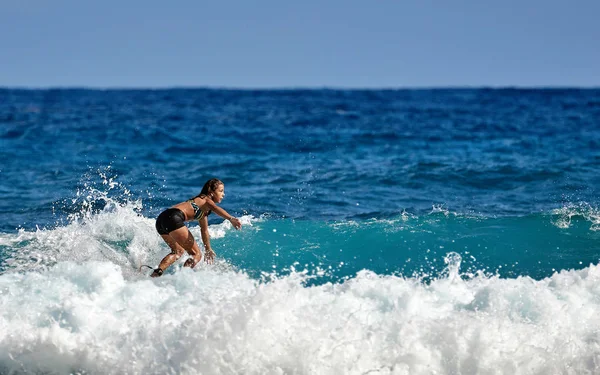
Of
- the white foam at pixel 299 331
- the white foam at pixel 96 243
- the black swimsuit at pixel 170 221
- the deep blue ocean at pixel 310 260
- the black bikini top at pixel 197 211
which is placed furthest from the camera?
the white foam at pixel 96 243

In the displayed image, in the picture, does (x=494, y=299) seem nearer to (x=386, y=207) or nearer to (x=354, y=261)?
(x=354, y=261)

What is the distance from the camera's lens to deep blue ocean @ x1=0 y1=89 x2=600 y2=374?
7.20 meters

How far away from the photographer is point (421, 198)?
1500cm

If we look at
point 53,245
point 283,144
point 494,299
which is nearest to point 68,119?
point 283,144

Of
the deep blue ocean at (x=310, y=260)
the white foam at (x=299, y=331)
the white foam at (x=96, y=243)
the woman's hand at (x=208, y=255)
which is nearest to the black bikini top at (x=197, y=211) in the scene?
the woman's hand at (x=208, y=255)

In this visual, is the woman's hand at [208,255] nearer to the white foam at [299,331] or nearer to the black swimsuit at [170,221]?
the black swimsuit at [170,221]

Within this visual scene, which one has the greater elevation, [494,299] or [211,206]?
Answer: [211,206]

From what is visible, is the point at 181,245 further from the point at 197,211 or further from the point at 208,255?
the point at 197,211

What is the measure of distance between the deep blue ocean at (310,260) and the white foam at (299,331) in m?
0.02

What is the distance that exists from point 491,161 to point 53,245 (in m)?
12.3

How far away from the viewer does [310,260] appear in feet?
36.1

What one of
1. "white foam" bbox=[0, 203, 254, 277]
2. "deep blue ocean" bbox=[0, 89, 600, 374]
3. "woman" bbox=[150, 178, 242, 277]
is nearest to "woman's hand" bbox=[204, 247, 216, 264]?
"woman" bbox=[150, 178, 242, 277]

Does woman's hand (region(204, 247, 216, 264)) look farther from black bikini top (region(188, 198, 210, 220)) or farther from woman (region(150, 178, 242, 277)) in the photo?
black bikini top (region(188, 198, 210, 220))

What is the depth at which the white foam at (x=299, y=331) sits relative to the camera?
705cm
